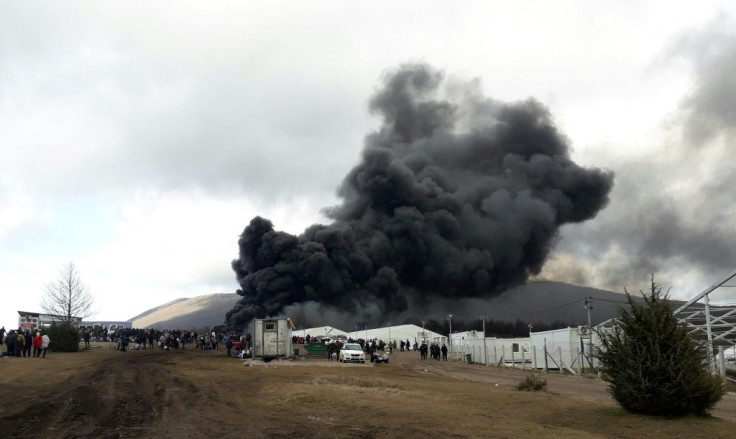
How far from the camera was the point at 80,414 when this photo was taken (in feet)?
45.0

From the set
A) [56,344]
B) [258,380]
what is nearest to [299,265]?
[56,344]

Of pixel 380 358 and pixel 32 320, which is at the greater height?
pixel 32 320

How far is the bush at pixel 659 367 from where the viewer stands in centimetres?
1358

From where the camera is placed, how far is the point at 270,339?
132 feet

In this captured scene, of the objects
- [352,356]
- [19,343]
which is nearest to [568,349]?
[352,356]

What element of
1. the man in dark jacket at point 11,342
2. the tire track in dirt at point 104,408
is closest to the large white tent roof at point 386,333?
the man in dark jacket at point 11,342

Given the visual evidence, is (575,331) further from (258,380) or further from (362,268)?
(362,268)

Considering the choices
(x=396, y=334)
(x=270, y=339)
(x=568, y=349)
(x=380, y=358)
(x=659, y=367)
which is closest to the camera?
(x=659, y=367)

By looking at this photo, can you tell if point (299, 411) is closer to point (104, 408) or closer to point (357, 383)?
point (104, 408)

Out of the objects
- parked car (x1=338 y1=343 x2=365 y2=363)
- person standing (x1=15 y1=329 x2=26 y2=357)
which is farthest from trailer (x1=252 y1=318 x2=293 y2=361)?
person standing (x1=15 y1=329 x2=26 y2=357)

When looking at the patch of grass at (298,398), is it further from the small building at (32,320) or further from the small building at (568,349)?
the small building at (32,320)

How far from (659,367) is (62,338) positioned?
41.7m

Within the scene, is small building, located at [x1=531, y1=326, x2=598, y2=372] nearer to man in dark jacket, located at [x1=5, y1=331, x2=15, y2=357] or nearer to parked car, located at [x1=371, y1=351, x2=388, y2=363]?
parked car, located at [x1=371, y1=351, x2=388, y2=363]

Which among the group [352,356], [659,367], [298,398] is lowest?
[352,356]
